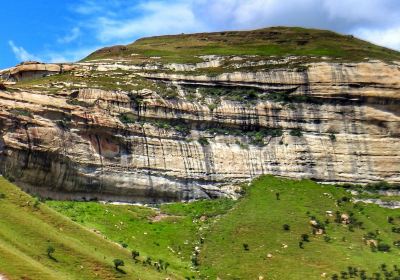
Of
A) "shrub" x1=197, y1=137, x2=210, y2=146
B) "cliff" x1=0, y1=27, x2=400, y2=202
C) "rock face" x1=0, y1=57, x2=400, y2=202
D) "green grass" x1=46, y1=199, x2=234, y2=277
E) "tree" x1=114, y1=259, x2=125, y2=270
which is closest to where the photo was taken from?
"tree" x1=114, y1=259, x2=125, y2=270

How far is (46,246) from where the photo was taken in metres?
41.9

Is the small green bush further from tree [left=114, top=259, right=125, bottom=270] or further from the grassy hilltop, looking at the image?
tree [left=114, top=259, right=125, bottom=270]

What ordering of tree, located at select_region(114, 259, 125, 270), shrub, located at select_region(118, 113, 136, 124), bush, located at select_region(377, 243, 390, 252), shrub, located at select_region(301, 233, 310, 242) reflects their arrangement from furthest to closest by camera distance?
1. shrub, located at select_region(118, 113, 136, 124)
2. bush, located at select_region(377, 243, 390, 252)
3. shrub, located at select_region(301, 233, 310, 242)
4. tree, located at select_region(114, 259, 125, 270)

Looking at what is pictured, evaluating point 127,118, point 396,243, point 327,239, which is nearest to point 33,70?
point 127,118

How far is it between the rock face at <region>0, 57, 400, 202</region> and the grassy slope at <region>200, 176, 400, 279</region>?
6467 millimetres

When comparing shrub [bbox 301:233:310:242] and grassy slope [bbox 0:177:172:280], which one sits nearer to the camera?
grassy slope [bbox 0:177:172:280]

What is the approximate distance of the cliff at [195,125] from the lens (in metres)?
64.8

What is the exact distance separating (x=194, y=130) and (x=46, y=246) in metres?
38.1

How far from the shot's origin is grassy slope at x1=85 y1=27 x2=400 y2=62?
319ft

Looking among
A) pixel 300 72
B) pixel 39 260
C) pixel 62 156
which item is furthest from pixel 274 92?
pixel 39 260

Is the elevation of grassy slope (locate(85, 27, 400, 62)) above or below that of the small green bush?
above

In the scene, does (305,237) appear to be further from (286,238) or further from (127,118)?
(127,118)

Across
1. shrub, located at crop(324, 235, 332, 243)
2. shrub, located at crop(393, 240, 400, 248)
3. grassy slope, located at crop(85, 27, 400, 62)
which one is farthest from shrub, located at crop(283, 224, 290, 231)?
grassy slope, located at crop(85, 27, 400, 62)

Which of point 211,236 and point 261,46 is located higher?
point 261,46
